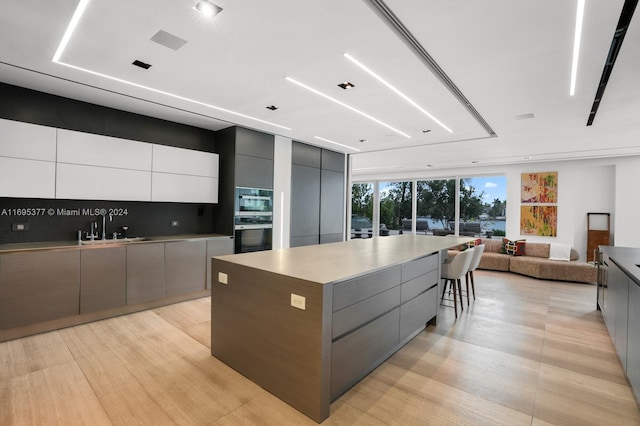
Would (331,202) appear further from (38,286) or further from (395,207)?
(38,286)

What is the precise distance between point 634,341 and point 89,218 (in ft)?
18.4

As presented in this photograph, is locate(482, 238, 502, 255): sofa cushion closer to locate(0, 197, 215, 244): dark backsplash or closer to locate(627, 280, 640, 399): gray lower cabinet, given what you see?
locate(627, 280, 640, 399): gray lower cabinet

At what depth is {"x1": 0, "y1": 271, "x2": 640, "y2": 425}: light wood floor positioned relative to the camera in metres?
2.00

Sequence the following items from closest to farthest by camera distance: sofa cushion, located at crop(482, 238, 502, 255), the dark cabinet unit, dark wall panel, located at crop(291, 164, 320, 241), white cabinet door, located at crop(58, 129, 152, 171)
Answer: white cabinet door, located at crop(58, 129, 152, 171), the dark cabinet unit, dark wall panel, located at crop(291, 164, 320, 241), sofa cushion, located at crop(482, 238, 502, 255)

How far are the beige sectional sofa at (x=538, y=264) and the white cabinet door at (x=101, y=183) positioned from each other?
273 inches

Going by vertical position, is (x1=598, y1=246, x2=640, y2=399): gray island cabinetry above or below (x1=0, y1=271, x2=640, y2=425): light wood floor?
above

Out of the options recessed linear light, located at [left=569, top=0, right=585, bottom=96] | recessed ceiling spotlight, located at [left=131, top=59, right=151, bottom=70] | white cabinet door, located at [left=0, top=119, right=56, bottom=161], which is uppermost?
recessed ceiling spotlight, located at [left=131, top=59, right=151, bottom=70]

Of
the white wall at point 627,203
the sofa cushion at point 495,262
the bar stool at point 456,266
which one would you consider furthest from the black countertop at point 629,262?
the white wall at point 627,203

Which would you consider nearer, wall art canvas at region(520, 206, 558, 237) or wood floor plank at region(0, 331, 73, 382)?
wood floor plank at region(0, 331, 73, 382)

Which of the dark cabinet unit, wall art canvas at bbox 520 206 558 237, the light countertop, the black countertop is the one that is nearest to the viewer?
the light countertop

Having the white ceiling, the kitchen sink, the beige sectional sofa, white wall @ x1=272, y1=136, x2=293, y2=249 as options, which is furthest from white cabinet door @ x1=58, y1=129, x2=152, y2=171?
the beige sectional sofa

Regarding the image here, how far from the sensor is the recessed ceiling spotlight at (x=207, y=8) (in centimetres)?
201

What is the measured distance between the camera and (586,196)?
24.6 feet

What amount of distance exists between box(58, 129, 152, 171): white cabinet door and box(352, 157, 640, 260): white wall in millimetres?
8351
